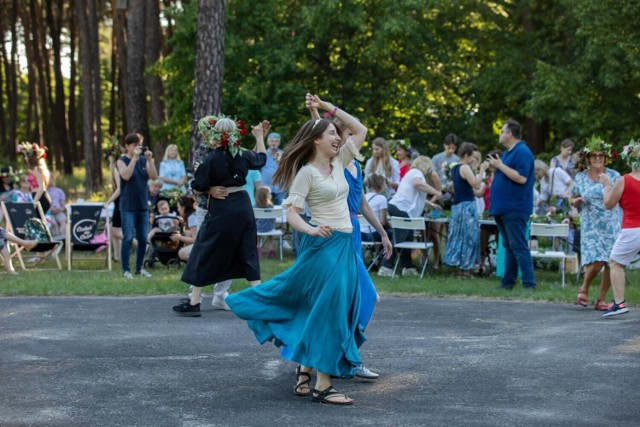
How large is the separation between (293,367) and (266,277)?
6.85 m

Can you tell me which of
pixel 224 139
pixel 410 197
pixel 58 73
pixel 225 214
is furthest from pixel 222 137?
pixel 58 73

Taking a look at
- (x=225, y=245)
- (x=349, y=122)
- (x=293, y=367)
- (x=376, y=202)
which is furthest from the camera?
(x=376, y=202)

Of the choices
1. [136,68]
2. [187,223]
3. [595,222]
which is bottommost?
[187,223]

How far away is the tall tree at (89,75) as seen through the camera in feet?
116

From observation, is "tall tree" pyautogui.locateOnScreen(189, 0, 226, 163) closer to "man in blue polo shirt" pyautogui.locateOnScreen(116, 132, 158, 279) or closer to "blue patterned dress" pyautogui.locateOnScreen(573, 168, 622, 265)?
"man in blue polo shirt" pyautogui.locateOnScreen(116, 132, 158, 279)

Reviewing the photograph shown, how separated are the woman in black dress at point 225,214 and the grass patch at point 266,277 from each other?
2866 millimetres

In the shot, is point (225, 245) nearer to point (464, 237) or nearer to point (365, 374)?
point (365, 374)

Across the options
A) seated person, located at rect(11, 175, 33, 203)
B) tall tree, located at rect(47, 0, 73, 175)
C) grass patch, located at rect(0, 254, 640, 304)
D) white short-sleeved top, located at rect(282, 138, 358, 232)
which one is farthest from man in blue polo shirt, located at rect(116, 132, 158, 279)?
tall tree, located at rect(47, 0, 73, 175)

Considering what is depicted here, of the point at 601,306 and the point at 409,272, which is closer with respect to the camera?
the point at 601,306

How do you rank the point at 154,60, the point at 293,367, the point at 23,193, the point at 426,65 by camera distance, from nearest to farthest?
the point at 293,367
the point at 23,193
the point at 154,60
the point at 426,65

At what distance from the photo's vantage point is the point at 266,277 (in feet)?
51.6

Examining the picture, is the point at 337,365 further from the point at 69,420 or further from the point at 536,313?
the point at 536,313

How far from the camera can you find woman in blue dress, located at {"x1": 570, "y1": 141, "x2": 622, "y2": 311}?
42.7 feet

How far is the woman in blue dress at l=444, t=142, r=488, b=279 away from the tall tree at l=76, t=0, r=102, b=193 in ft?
69.8
